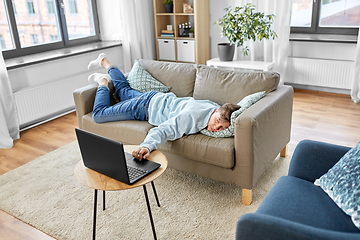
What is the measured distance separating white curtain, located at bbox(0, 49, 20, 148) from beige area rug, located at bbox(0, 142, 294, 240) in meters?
0.61

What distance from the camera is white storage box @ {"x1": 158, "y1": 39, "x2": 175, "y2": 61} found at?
4730mm

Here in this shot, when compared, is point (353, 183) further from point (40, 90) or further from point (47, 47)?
point (47, 47)

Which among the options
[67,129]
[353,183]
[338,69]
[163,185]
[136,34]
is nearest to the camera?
[353,183]

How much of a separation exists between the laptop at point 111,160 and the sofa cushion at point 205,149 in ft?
1.57

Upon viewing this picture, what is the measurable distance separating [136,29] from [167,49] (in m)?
0.53

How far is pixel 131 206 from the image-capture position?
2.15 m

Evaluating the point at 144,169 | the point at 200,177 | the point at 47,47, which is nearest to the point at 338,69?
the point at 200,177

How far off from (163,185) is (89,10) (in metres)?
3.23

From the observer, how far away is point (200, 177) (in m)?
2.46

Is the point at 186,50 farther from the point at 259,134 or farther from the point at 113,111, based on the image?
the point at 259,134

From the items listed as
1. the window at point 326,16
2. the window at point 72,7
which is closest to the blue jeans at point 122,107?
the window at point 72,7

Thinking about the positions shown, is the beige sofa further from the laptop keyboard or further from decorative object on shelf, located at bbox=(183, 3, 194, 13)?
decorative object on shelf, located at bbox=(183, 3, 194, 13)

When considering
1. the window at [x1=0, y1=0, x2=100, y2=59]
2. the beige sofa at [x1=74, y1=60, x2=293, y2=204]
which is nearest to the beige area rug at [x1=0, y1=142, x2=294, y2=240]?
the beige sofa at [x1=74, y1=60, x2=293, y2=204]

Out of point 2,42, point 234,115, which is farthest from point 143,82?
point 2,42
